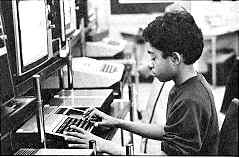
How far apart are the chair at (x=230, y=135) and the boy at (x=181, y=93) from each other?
4 centimetres

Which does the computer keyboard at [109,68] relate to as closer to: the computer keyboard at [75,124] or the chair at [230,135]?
the computer keyboard at [75,124]

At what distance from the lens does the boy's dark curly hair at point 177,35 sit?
61.8 inches

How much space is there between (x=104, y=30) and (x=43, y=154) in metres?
2.20

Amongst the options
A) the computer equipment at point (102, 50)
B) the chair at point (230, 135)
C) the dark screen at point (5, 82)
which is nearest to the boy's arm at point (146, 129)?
the chair at point (230, 135)

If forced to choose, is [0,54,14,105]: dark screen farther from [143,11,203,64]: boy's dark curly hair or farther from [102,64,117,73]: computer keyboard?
[102,64,117,73]: computer keyboard

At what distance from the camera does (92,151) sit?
1.38 metres

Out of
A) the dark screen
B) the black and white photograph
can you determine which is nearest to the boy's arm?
the black and white photograph

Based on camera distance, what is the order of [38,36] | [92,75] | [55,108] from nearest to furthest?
[38,36]
[55,108]
[92,75]

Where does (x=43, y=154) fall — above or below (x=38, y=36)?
below

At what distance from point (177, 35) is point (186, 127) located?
319 mm

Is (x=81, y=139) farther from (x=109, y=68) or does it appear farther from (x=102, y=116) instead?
(x=109, y=68)

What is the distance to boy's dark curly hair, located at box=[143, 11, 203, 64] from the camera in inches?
61.8

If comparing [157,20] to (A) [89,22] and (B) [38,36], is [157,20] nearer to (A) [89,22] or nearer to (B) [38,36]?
(B) [38,36]

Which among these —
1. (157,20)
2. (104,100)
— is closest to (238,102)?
(157,20)
